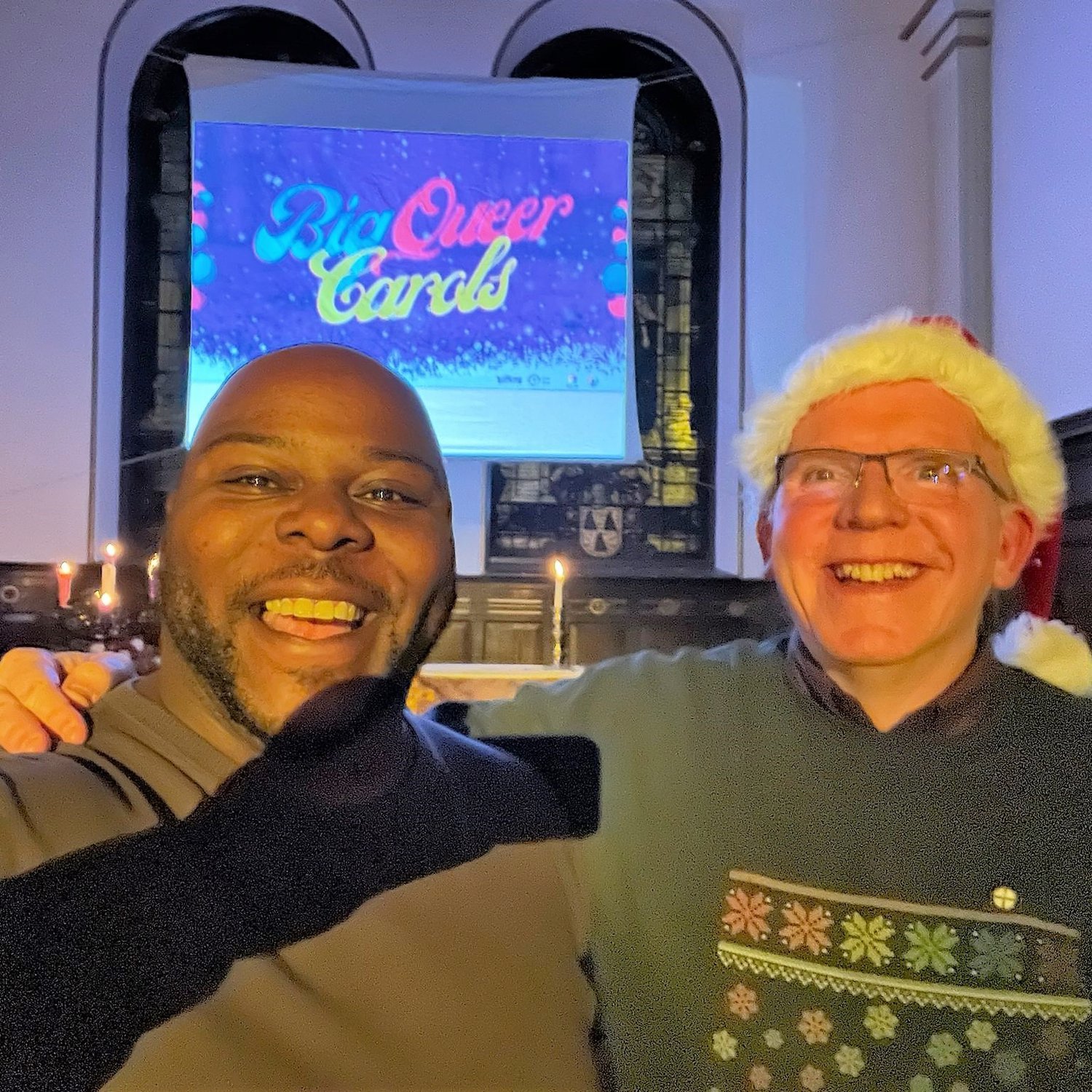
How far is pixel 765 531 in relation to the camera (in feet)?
4.89

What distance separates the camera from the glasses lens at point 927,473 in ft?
3.99

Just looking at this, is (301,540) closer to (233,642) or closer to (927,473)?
(233,642)

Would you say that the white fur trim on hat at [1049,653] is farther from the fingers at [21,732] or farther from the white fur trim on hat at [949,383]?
the fingers at [21,732]

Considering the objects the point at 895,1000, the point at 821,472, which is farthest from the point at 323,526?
the point at 895,1000

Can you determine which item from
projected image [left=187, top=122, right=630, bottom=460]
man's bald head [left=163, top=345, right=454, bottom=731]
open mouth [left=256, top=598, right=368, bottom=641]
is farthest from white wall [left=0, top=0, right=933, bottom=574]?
open mouth [left=256, top=598, right=368, bottom=641]

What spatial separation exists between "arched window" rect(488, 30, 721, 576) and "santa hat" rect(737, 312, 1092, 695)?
9.79 ft

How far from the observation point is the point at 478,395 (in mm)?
4051

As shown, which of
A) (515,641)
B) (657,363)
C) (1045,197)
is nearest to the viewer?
(1045,197)

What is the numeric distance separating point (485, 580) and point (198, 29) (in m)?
3.15

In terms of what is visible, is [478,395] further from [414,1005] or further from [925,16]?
[414,1005]

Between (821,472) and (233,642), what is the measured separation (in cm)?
85

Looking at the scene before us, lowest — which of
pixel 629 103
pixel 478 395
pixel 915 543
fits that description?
pixel 915 543

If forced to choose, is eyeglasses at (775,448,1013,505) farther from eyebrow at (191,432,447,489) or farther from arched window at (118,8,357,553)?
arched window at (118,8,357,553)

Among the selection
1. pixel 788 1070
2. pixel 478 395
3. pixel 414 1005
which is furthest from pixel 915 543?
pixel 478 395
